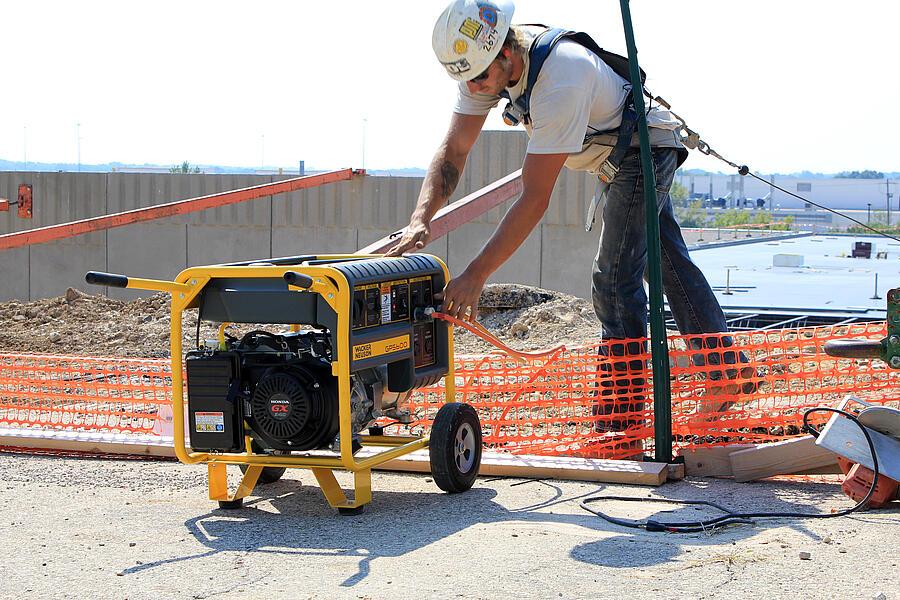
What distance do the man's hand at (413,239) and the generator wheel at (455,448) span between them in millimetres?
698

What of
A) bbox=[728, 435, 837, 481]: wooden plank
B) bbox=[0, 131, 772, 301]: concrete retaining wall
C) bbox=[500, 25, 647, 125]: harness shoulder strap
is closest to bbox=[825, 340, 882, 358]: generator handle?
bbox=[728, 435, 837, 481]: wooden plank

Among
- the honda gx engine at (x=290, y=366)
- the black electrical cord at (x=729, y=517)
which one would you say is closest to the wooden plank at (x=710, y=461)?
the black electrical cord at (x=729, y=517)

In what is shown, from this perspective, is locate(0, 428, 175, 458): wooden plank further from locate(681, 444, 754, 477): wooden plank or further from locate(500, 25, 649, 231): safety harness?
locate(681, 444, 754, 477): wooden plank

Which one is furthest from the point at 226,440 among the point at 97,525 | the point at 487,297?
the point at 487,297

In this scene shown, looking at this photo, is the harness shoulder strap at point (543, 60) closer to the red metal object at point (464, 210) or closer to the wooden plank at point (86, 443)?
the red metal object at point (464, 210)

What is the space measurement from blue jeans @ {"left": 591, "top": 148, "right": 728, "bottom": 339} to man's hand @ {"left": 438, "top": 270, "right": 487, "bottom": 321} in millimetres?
947

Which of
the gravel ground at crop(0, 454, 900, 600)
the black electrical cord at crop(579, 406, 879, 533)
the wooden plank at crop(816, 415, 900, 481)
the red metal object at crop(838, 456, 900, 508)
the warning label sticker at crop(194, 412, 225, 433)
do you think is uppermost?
the warning label sticker at crop(194, 412, 225, 433)

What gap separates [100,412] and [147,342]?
3.33 m

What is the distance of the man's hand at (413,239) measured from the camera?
473 cm

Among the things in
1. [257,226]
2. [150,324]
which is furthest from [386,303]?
[257,226]

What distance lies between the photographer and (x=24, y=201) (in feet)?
46.4

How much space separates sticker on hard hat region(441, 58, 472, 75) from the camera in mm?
4559

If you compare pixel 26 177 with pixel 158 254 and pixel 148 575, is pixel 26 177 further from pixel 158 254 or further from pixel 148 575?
pixel 148 575

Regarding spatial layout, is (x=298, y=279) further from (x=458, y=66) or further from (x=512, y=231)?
(x=458, y=66)
